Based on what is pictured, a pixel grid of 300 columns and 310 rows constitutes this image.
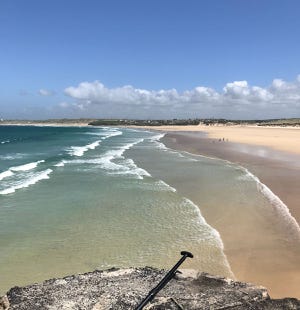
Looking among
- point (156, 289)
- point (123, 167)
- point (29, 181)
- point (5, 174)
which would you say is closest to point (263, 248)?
point (156, 289)

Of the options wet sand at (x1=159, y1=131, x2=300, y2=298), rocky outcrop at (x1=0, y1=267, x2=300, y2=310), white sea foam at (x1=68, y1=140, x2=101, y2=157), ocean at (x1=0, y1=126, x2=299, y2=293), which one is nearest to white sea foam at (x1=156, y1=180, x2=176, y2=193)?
ocean at (x1=0, y1=126, x2=299, y2=293)

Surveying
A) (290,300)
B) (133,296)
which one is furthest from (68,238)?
(290,300)

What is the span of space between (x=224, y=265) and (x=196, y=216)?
213 inches

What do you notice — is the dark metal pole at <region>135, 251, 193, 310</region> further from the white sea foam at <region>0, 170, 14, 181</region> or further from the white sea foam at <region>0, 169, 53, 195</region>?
the white sea foam at <region>0, 170, 14, 181</region>

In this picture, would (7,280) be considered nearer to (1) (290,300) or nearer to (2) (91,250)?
(2) (91,250)

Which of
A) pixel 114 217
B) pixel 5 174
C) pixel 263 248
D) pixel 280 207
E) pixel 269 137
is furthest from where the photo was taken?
pixel 269 137

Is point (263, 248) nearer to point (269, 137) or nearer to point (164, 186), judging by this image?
point (164, 186)

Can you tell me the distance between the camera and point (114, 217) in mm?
17875

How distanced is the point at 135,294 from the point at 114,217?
10913mm

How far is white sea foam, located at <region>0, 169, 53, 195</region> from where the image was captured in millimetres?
24078

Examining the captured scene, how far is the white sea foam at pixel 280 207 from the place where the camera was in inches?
613

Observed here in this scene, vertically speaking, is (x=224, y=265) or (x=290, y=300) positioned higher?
(x=290, y=300)

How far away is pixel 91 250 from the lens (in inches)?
542

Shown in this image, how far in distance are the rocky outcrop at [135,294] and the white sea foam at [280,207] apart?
815cm
